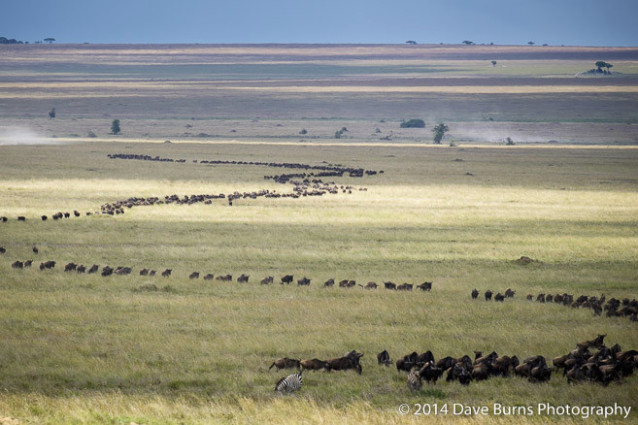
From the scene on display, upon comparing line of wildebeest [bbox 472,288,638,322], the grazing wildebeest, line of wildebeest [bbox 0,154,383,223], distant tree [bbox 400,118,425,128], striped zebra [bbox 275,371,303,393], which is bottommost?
striped zebra [bbox 275,371,303,393]

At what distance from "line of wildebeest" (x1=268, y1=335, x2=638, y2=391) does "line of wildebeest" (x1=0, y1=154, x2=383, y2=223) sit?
2410 centimetres

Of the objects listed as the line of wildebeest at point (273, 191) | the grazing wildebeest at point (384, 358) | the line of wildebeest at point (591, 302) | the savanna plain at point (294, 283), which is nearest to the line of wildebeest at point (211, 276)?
the savanna plain at point (294, 283)

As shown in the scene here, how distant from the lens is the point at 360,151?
86.1 meters

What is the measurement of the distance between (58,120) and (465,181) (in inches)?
3733

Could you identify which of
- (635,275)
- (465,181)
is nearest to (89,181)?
(465,181)

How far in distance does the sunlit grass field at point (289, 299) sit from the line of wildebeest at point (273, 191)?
116 cm

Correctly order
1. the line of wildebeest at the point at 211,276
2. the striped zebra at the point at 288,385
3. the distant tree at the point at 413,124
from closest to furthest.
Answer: the striped zebra at the point at 288,385
the line of wildebeest at the point at 211,276
the distant tree at the point at 413,124

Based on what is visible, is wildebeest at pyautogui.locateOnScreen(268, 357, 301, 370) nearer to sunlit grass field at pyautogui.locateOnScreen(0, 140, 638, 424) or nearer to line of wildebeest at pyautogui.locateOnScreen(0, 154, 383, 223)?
sunlit grass field at pyautogui.locateOnScreen(0, 140, 638, 424)

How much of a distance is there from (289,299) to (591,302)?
723 cm

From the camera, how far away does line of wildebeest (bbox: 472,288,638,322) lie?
18.7 meters

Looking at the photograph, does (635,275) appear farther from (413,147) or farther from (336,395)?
(413,147)

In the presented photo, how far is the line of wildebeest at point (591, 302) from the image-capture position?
61.2 feet

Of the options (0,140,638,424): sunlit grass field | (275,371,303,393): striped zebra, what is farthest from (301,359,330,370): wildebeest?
(275,371,303,393): striped zebra

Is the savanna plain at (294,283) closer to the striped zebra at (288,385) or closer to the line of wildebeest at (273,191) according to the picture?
the striped zebra at (288,385)
